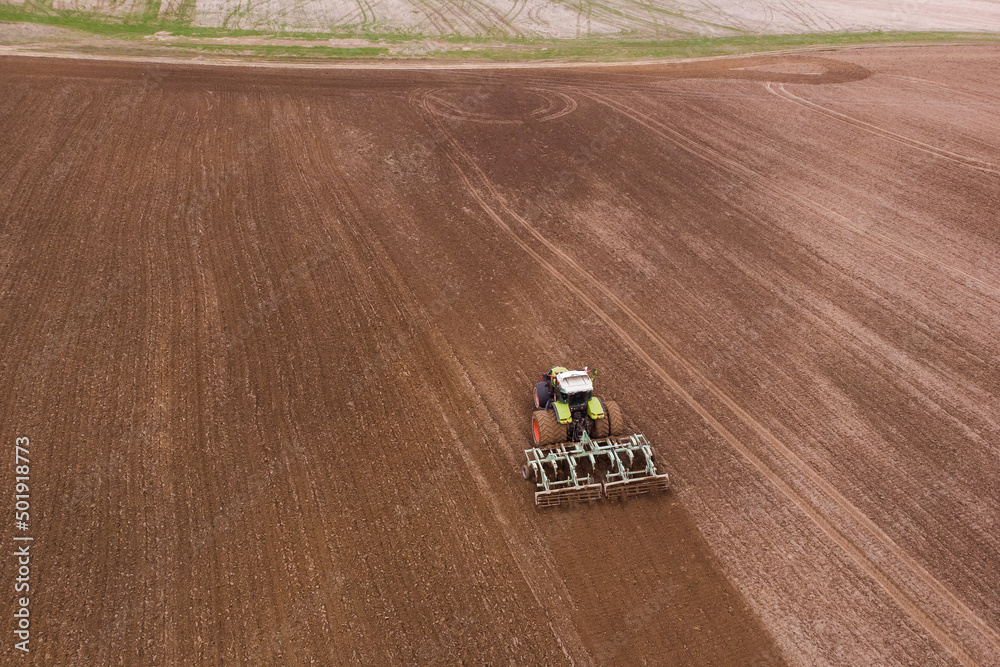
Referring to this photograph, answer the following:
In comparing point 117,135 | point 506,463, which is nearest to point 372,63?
point 117,135

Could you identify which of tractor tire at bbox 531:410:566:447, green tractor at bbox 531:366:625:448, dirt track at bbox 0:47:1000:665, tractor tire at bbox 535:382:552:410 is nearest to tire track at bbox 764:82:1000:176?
dirt track at bbox 0:47:1000:665

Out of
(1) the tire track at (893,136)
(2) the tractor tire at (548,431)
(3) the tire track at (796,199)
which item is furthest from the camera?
(1) the tire track at (893,136)

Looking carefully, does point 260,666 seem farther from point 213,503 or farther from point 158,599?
point 213,503

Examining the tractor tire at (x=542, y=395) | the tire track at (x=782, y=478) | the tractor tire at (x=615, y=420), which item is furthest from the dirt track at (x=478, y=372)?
the tractor tire at (x=615, y=420)

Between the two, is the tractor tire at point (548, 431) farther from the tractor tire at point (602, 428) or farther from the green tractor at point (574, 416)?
the tractor tire at point (602, 428)

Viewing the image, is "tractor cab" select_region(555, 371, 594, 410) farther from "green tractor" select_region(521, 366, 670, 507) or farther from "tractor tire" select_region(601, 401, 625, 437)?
"tractor tire" select_region(601, 401, 625, 437)

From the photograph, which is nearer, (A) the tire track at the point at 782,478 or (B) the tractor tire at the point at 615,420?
(A) the tire track at the point at 782,478
